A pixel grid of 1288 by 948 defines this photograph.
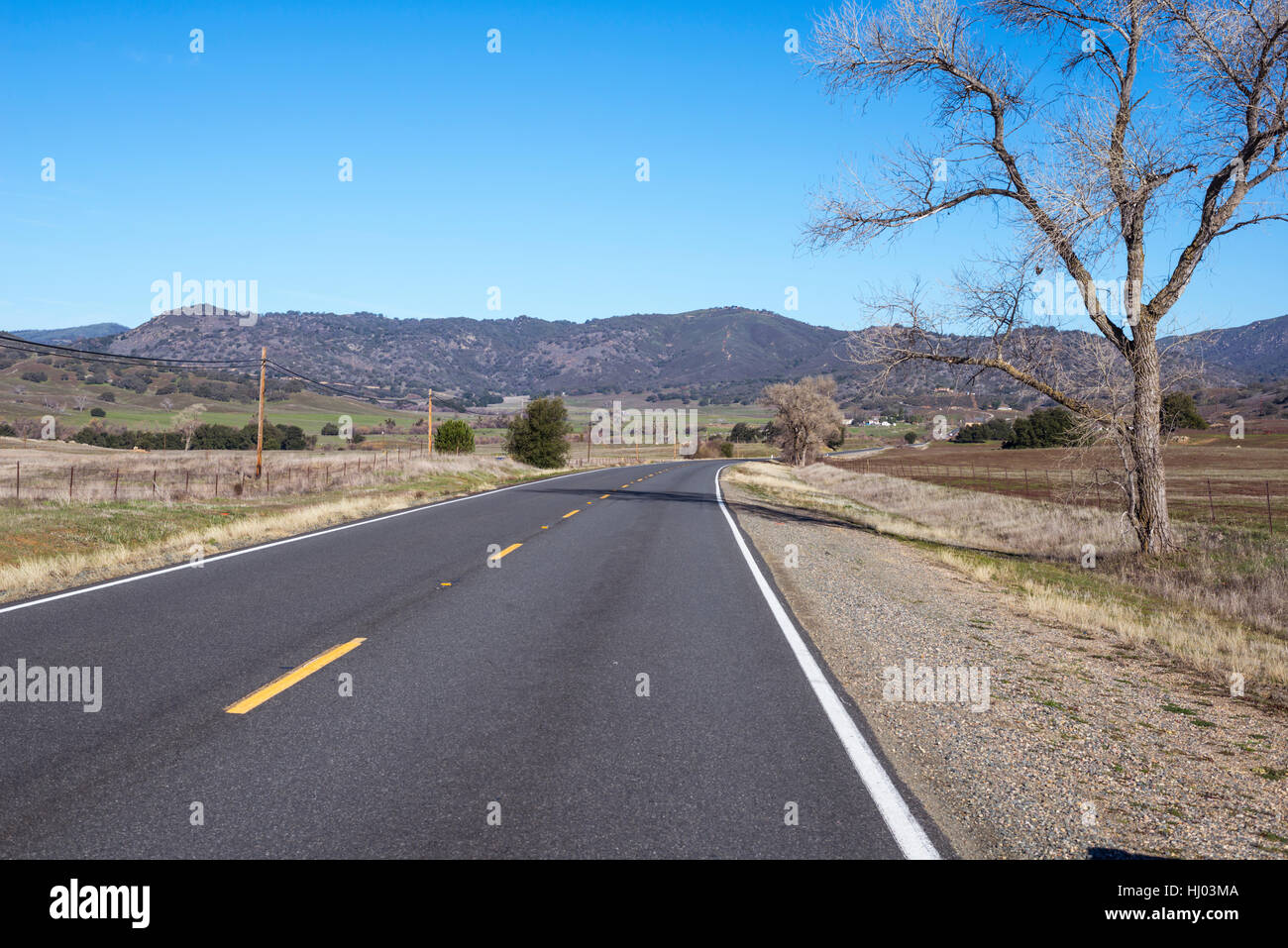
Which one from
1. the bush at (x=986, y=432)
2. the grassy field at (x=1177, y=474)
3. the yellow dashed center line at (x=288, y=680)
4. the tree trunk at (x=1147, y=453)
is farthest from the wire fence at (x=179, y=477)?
the bush at (x=986, y=432)

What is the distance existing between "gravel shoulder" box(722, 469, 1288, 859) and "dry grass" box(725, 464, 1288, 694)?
61cm

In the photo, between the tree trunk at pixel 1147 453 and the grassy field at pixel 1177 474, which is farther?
the grassy field at pixel 1177 474

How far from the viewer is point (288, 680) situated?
6285mm

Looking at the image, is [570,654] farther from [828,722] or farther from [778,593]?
[778,593]

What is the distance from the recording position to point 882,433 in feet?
607

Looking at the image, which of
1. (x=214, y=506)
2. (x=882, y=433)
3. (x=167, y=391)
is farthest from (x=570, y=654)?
(x=882, y=433)

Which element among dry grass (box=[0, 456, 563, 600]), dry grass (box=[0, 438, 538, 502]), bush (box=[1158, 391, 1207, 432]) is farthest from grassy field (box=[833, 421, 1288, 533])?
dry grass (box=[0, 438, 538, 502])

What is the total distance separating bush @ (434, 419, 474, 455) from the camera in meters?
67.6

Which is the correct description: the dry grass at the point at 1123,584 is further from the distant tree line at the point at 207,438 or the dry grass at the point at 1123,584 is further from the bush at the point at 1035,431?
the distant tree line at the point at 207,438

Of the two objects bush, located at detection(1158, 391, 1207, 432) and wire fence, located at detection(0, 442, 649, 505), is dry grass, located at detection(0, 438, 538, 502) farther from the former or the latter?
bush, located at detection(1158, 391, 1207, 432)

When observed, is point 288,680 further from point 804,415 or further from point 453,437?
point 804,415

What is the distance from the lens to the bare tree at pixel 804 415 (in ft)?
270

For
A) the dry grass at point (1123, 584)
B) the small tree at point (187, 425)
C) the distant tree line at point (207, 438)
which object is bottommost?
the dry grass at point (1123, 584)

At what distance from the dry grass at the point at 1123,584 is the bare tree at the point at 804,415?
5329 centimetres
